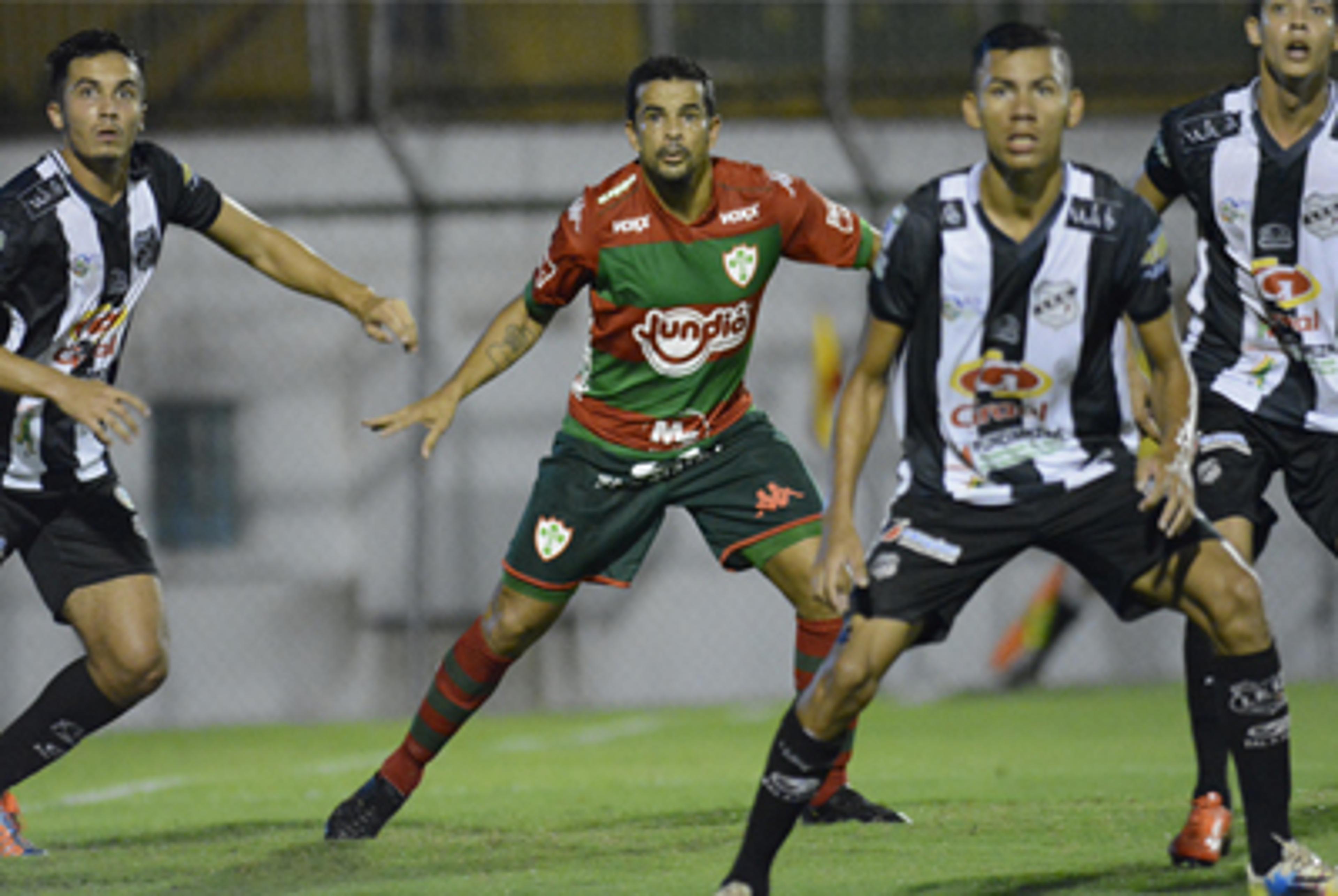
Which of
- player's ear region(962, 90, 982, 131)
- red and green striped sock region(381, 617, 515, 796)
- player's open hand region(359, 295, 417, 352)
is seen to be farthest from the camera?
red and green striped sock region(381, 617, 515, 796)

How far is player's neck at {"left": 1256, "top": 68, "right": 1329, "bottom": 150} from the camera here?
18.0ft

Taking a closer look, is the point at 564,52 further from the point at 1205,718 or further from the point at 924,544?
the point at 924,544

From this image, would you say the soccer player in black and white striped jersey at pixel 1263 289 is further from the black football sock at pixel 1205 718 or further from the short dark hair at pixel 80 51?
the short dark hair at pixel 80 51

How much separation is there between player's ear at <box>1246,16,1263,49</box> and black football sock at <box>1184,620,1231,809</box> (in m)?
1.63

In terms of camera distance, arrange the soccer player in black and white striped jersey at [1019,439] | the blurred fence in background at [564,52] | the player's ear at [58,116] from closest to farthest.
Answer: the soccer player in black and white striped jersey at [1019,439]
the player's ear at [58,116]
the blurred fence in background at [564,52]

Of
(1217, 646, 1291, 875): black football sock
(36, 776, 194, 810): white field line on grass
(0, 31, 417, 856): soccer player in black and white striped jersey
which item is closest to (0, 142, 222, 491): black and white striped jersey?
(0, 31, 417, 856): soccer player in black and white striped jersey

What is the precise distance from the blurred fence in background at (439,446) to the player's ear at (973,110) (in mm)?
8370

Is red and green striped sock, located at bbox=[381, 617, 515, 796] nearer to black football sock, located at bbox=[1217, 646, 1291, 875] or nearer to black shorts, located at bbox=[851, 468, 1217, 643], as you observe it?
black shorts, located at bbox=[851, 468, 1217, 643]

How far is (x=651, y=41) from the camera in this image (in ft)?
43.4

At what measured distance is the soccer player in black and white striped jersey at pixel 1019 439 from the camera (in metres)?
4.69

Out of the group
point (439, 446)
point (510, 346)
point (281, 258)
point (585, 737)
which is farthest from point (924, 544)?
point (439, 446)

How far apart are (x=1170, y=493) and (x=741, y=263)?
1.91 m

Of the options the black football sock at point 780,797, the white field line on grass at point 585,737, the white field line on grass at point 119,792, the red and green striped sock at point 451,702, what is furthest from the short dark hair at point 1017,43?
the white field line on grass at point 585,737

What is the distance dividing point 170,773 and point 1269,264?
6.57 m
